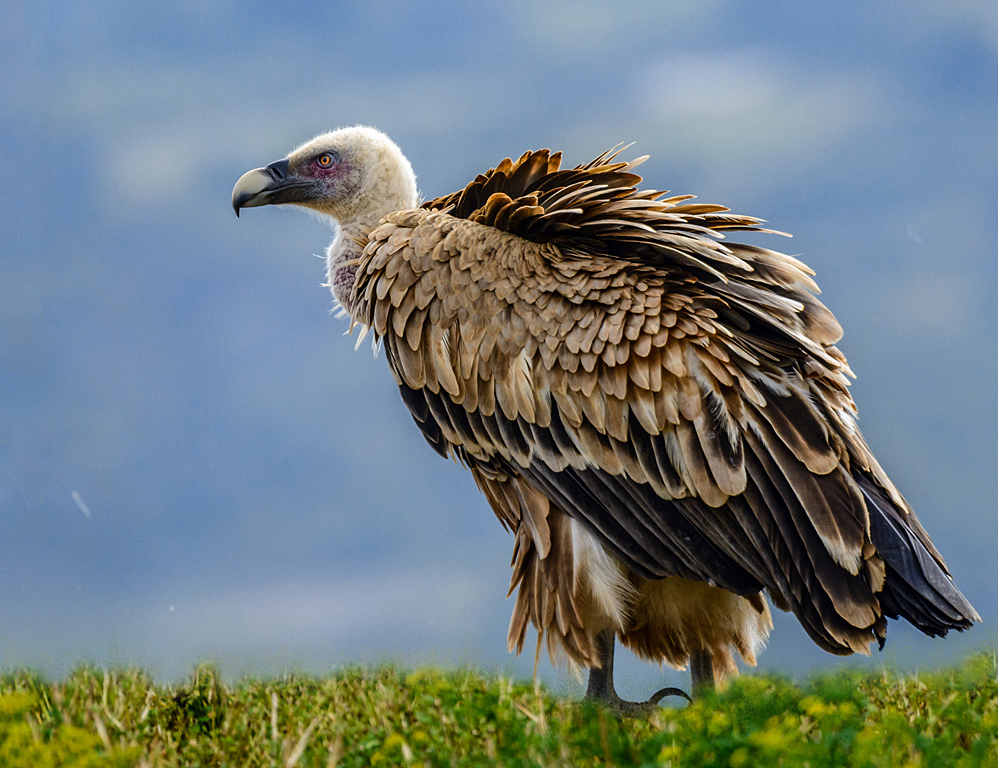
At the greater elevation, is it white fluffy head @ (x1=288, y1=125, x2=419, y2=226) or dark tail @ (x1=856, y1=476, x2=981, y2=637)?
white fluffy head @ (x1=288, y1=125, x2=419, y2=226)

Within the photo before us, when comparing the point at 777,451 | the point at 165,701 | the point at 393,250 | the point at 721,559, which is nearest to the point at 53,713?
the point at 165,701

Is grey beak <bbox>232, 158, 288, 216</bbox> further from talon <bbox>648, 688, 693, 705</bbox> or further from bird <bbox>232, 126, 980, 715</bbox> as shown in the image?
talon <bbox>648, 688, 693, 705</bbox>

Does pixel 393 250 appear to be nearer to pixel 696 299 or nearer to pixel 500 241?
pixel 500 241

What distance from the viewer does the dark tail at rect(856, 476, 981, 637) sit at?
4.44 metres

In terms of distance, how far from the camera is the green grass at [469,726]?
10.0ft

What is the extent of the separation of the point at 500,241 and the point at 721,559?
2005 mm

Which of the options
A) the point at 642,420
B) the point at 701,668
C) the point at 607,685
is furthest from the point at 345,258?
the point at 701,668

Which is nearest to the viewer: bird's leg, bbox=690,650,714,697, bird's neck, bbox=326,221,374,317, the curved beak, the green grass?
the green grass

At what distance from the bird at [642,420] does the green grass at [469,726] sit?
0.52 meters

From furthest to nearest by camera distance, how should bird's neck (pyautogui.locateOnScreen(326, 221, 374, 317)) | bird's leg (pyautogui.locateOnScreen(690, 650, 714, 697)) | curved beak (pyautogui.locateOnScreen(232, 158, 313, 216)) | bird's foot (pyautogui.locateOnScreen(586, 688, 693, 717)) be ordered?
curved beak (pyautogui.locateOnScreen(232, 158, 313, 216))
bird's neck (pyautogui.locateOnScreen(326, 221, 374, 317))
bird's leg (pyautogui.locateOnScreen(690, 650, 714, 697))
bird's foot (pyautogui.locateOnScreen(586, 688, 693, 717))

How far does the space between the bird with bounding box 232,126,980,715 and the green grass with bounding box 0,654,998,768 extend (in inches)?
20.3

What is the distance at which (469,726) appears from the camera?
3.71m

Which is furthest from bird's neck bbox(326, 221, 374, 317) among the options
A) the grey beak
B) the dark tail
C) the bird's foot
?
the dark tail

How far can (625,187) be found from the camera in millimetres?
5402
